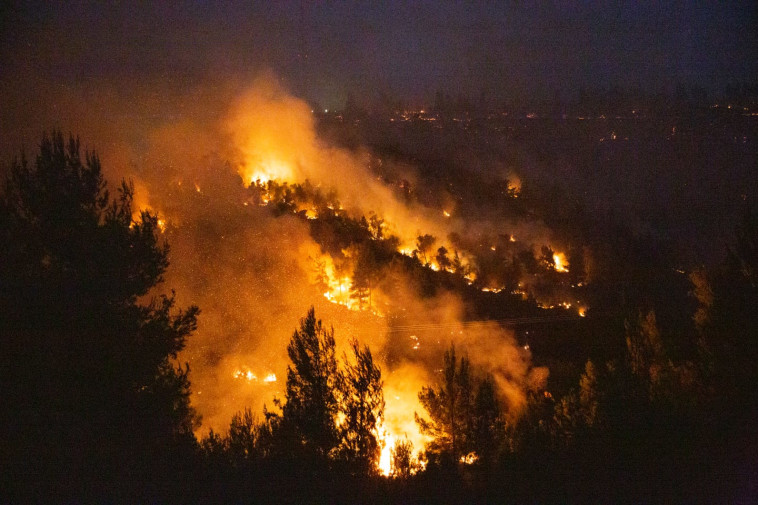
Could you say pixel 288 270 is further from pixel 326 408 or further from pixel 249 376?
pixel 326 408

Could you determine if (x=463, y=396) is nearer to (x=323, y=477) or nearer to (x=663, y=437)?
(x=663, y=437)

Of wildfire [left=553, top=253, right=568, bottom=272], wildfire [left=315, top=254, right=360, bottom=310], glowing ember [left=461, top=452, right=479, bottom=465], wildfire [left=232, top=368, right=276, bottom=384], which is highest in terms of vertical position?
wildfire [left=553, top=253, right=568, bottom=272]

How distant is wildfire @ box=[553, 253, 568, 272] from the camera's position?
41156 millimetres

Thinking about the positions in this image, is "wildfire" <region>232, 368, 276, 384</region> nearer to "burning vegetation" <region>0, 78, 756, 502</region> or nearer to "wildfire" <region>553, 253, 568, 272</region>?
"burning vegetation" <region>0, 78, 756, 502</region>

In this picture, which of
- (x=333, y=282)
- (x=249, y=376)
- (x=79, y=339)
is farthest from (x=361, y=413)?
(x=333, y=282)

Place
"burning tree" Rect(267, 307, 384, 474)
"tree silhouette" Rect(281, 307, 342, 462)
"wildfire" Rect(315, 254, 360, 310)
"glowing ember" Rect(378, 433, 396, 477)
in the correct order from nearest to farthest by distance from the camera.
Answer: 1. "glowing ember" Rect(378, 433, 396, 477)
2. "burning tree" Rect(267, 307, 384, 474)
3. "tree silhouette" Rect(281, 307, 342, 462)
4. "wildfire" Rect(315, 254, 360, 310)

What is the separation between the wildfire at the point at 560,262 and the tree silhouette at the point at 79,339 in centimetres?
3957

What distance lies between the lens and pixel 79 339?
20.5 feet

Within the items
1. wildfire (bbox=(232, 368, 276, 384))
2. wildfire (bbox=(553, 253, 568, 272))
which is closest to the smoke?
wildfire (bbox=(232, 368, 276, 384))

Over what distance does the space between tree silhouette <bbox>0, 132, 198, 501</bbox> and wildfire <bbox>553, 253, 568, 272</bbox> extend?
39.6 metres

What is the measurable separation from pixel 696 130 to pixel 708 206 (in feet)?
46.0

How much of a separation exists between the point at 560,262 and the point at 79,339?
4324cm

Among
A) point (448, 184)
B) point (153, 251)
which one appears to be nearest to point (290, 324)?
point (153, 251)

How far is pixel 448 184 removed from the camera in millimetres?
53688
